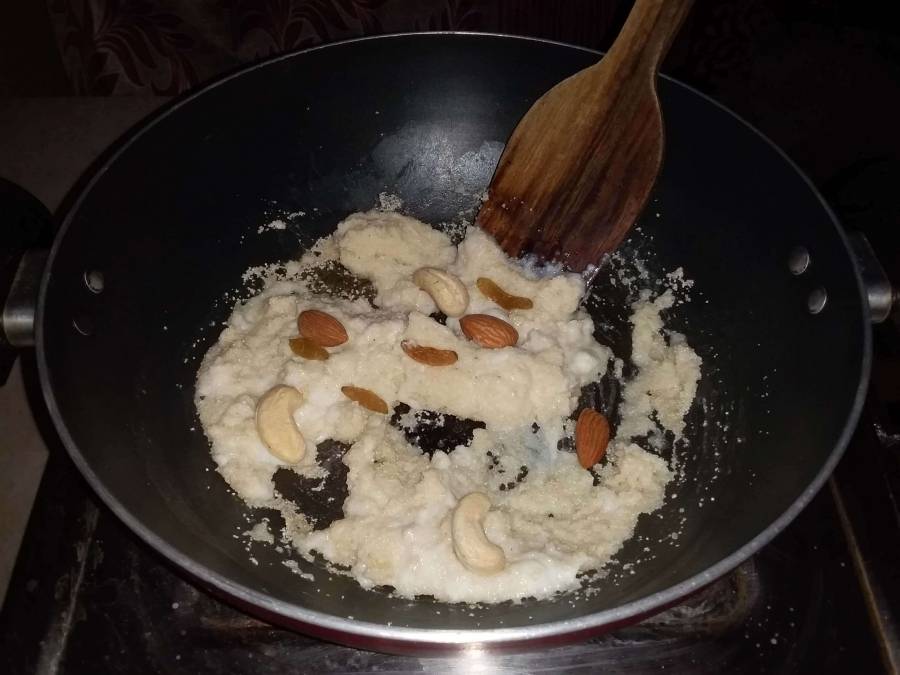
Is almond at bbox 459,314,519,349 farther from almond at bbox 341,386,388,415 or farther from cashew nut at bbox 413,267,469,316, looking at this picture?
almond at bbox 341,386,388,415

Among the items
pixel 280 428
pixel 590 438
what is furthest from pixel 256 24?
pixel 590 438

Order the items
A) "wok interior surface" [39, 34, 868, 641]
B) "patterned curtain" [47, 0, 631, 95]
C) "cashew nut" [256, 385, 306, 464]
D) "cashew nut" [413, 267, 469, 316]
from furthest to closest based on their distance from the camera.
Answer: "patterned curtain" [47, 0, 631, 95] < "cashew nut" [413, 267, 469, 316] < "cashew nut" [256, 385, 306, 464] < "wok interior surface" [39, 34, 868, 641]

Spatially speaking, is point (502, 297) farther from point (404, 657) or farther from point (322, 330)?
point (404, 657)

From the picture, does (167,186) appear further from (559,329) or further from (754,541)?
(754,541)

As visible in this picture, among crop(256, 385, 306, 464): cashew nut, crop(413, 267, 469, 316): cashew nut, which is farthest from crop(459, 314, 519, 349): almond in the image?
crop(256, 385, 306, 464): cashew nut

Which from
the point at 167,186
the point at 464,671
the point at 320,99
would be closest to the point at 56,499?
the point at 167,186
